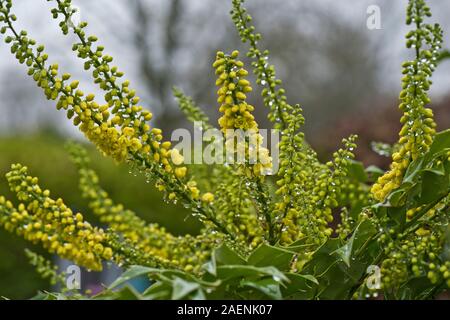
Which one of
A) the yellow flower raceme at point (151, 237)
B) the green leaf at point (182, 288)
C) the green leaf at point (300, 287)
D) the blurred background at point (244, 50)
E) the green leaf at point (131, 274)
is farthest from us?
the blurred background at point (244, 50)

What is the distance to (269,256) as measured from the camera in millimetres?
1127

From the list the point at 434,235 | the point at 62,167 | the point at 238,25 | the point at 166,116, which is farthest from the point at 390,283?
the point at 166,116

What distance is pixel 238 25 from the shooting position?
155cm

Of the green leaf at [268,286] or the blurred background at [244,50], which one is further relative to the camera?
the blurred background at [244,50]

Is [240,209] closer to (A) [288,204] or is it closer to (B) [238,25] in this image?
(A) [288,204]

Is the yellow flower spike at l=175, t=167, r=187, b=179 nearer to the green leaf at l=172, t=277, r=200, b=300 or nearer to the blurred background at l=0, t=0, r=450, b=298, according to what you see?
the green leaf at l=172, t=277, r=200, b=300

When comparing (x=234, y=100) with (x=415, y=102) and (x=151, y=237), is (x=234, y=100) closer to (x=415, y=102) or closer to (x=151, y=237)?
(x=415, y=102)

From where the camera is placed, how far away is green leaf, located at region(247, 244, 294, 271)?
1.10m

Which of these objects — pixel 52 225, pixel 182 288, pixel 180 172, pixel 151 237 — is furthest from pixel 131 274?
Answer: pixel 151 237

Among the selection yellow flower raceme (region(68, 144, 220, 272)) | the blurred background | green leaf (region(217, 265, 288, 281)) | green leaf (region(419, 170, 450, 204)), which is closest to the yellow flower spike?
yellow flower raceme (region(68, 144, 220, 272))

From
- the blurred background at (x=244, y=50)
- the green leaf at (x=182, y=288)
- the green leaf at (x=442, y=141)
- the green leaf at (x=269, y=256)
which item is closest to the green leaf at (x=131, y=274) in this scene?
the green leaf at (x=182, y=288)

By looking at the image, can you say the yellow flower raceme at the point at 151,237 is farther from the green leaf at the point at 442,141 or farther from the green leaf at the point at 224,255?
the green leaf at the point at 442,141

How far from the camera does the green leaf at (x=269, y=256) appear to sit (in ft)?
3.61

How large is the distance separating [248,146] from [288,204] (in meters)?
0.17
